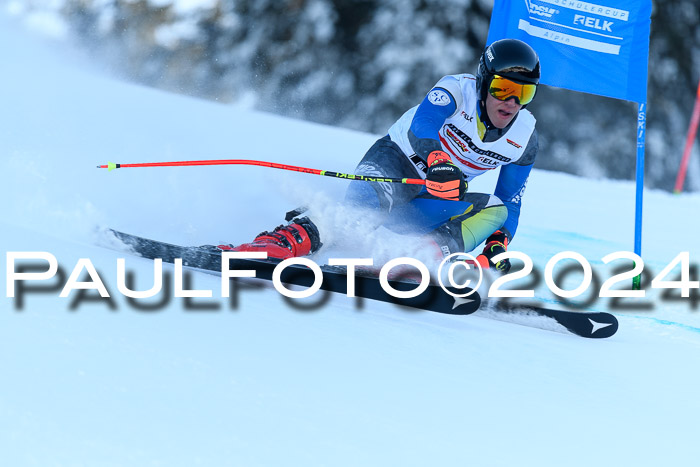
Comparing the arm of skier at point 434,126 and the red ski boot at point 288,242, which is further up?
the arm of skier at point 434,126

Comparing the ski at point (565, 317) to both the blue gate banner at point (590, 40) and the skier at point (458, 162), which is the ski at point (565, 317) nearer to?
the skier at point (458, 162)

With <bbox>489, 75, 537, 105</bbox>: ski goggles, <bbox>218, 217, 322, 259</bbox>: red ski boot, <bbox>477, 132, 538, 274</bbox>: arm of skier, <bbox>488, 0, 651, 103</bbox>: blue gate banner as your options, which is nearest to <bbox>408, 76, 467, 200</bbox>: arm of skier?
<bbox>489, 75, 537, 105</bbox>: ski goggles

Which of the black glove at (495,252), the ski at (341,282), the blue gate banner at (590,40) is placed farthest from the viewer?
the blue gate banner at (590,40)

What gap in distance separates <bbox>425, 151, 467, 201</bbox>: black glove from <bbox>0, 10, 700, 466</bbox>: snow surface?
0.39m

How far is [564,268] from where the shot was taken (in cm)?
406

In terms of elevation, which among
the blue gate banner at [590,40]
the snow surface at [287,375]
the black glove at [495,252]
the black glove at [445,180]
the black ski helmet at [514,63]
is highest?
the blue gate banner at [590,40]

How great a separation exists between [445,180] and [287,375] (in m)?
1.30

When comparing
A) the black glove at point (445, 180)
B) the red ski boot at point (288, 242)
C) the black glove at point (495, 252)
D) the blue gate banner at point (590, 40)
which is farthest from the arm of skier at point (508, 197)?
the red ski boot at point (288, 242)

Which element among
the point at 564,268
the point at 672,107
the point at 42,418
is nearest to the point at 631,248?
the point at 564,268

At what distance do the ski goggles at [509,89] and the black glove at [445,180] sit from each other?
0.33 m

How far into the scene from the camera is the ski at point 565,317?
2.54 m

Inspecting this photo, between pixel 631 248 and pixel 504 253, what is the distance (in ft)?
7.14

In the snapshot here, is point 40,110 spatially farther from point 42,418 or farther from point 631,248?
point 42,418

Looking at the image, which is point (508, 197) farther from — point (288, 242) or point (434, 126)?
point (288, 242)
